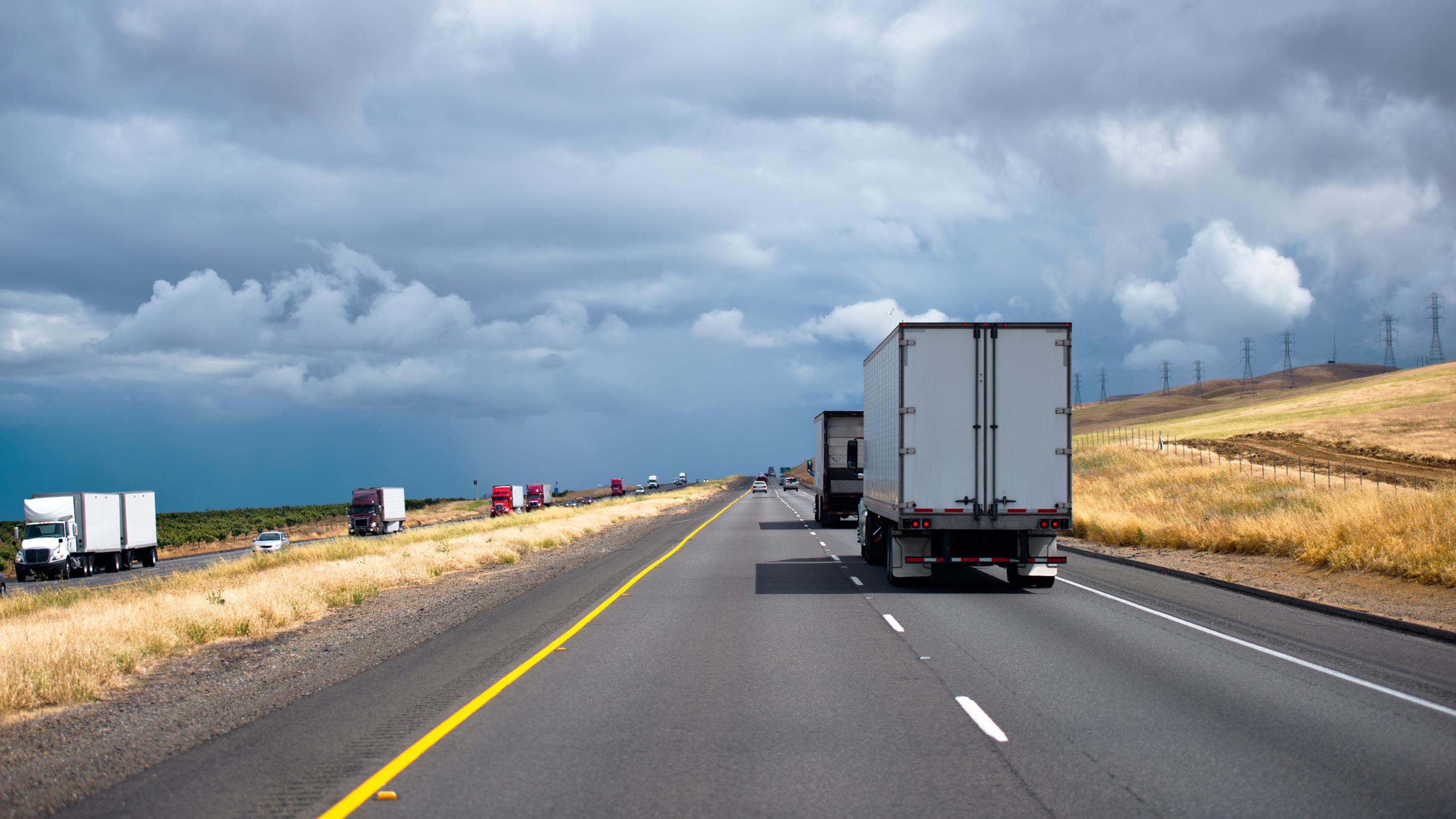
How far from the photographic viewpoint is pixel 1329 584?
53.2 ft

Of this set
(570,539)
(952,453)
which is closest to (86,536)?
(570,539)

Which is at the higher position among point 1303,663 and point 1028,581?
point 1303,663

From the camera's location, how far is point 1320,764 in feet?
20.1

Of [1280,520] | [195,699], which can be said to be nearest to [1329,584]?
[1280,520]

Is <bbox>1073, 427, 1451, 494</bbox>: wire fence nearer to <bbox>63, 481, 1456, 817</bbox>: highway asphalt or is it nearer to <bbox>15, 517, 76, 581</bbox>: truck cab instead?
<bbox>63, 481, 1456, 817</bbox>: highway asphalt

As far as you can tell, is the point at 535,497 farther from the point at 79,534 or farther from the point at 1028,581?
the point at 1028,581

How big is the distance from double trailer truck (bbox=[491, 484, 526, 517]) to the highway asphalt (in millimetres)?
75234

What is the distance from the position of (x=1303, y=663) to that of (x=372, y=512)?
61.6 metres

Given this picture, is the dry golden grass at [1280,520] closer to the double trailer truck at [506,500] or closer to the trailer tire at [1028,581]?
the trailer tire at [1028,581]

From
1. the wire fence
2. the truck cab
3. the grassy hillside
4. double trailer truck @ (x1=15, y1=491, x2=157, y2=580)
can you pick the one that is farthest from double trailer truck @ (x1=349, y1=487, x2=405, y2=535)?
the wire fence

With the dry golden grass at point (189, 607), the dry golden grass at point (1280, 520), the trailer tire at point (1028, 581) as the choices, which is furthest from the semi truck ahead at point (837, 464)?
the trailer tire at point (1028, 581)

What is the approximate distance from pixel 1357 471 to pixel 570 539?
3261 centimetres

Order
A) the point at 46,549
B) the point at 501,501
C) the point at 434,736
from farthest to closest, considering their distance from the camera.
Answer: the point at 501,501 < the point at 46,549 < the point at 434,736

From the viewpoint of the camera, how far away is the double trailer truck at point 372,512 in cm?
6331
